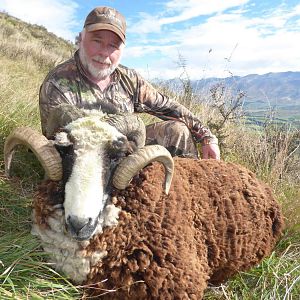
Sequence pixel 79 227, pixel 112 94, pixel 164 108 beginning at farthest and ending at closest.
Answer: pixel 164 108 < pixel 112 94 < pixel 79 227

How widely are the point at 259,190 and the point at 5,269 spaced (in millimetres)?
2823

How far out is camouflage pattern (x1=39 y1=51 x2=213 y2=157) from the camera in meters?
4.83

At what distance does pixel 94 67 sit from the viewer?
4.98 metres

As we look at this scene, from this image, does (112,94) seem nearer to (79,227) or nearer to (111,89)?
(111,89)

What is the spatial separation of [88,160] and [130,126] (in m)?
0.59

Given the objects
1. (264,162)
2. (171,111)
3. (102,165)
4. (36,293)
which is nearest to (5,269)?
(36,293)

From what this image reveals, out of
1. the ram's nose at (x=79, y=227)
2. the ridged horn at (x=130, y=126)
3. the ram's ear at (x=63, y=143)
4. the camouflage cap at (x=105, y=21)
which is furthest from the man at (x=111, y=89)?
the ram's nose at (x=79, y=227)

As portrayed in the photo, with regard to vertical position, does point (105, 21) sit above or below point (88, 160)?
above

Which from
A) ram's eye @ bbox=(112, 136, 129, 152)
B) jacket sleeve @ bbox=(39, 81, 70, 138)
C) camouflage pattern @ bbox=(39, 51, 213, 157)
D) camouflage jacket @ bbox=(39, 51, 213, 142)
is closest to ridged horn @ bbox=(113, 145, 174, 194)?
ram's eye @ bbox=(112, 136, 129, 152)

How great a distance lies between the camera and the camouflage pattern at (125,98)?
4827 millimetres

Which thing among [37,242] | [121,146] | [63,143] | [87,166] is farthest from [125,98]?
[37,242]

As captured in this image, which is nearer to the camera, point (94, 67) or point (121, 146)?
point (121, 146)

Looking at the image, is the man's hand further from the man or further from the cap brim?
the cap brim

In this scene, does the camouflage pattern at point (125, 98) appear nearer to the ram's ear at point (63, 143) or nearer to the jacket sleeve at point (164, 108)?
the jacket sleeve at point (164, 108)
